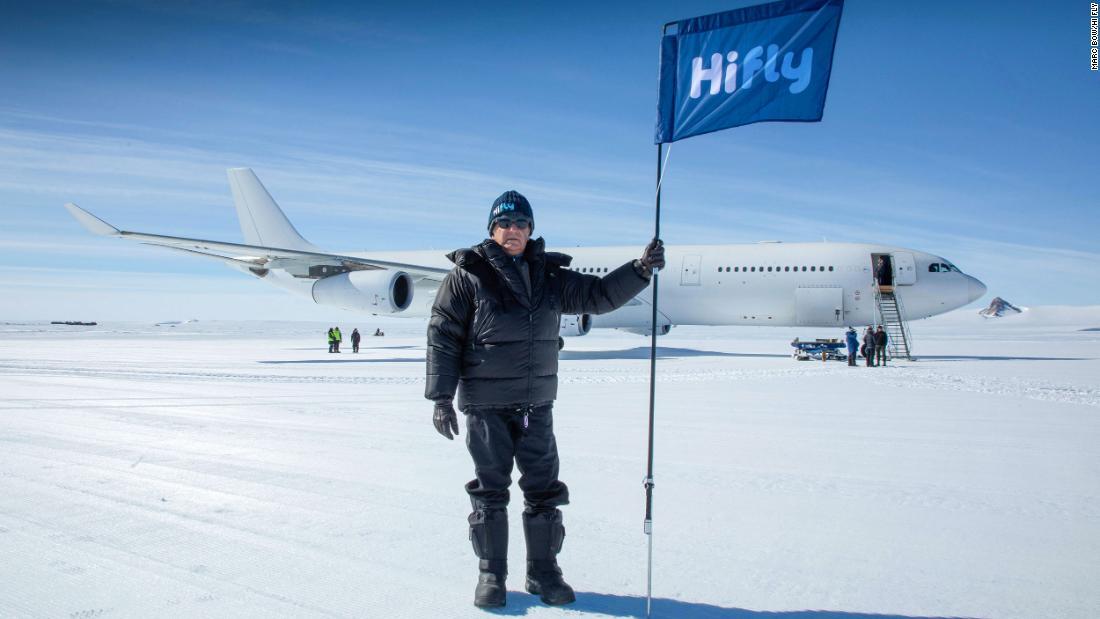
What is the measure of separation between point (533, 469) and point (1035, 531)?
8.93 feet

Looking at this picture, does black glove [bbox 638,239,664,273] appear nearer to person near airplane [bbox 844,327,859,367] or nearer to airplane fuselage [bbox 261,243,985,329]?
person near airplane [bbox 844,327,859,367]

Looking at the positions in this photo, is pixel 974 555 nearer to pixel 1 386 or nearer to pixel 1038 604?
pixel 1038 604

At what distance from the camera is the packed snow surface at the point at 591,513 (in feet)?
9.61

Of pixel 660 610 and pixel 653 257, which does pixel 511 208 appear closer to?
pixel 653 257

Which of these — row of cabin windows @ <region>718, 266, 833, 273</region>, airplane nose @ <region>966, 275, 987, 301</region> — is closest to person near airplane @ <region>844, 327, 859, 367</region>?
row of cabin windows @ <region>718, 266, 833, 273</region>

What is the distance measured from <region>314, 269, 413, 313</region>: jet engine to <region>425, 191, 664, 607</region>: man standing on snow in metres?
17.4

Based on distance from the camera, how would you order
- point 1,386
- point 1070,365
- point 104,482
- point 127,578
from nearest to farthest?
point 127,578 → point 104,482 → point 1,386 → point 1070,365

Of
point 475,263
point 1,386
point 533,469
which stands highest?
point 475,263

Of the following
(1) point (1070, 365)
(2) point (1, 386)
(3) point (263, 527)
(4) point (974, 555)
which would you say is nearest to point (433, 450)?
(3) point (263, 527)

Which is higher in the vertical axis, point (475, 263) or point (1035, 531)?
point (475, 263)

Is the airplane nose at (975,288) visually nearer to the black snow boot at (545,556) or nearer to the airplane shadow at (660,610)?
the airplane shadow at (660,610)

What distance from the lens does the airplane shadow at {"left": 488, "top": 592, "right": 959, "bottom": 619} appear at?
2746 mm

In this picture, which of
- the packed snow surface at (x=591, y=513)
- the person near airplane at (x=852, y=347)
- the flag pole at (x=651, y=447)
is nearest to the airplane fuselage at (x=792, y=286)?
the person near airplane at (x=852, y=347)

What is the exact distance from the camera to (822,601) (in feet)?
9.44
